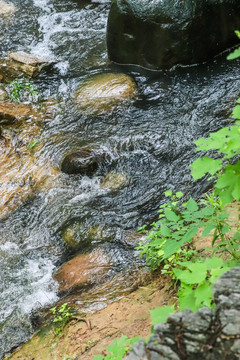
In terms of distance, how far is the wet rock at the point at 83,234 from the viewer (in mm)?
4793

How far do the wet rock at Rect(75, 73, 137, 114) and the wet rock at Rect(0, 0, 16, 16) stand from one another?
401 centimetres

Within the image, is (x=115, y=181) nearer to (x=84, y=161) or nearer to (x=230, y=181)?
(x=84, y=161)

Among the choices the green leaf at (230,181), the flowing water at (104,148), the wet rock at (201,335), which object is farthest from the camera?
the flowing water at (104,148)

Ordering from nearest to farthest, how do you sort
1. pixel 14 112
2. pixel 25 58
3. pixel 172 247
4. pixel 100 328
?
1. pixel 172 247
2. pixel 100 328
3. pixel 14 112
4. pixel 25 58

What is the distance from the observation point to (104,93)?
7020 millimetres

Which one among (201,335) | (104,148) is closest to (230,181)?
(201,335)

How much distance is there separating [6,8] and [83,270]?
8075mm

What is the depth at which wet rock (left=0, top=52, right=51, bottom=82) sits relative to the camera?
791 centimetres

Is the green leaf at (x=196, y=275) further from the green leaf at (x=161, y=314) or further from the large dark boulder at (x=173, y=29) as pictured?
the large dark boulder at (x=173, y=29)

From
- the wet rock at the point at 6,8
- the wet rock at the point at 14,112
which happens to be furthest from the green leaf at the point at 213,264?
the wet rock at the point at 6,8

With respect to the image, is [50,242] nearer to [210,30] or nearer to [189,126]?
[189,126]

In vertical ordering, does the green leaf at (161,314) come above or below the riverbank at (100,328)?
above

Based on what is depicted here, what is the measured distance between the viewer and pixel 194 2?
7035mm

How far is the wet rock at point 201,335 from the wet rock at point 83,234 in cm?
296
